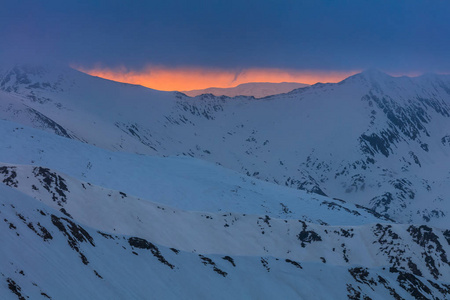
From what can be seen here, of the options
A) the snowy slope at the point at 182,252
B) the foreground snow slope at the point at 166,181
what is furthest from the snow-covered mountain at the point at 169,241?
the foreground snow slope at the point at 166,181

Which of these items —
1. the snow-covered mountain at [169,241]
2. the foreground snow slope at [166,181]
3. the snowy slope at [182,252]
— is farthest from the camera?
the foreground snow slope at [166,181]

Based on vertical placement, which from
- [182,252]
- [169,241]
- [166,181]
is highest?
[166,181]

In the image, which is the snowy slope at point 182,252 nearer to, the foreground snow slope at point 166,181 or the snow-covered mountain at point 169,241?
the snow-covered mountain at point 169,241

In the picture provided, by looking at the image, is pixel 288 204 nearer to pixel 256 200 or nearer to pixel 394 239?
pixel 256 200

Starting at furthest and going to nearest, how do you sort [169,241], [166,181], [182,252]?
[166,181], [169,241], [182,252]

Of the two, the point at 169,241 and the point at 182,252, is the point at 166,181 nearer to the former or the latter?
the point at 169,241

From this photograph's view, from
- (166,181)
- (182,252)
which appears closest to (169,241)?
(182,252)

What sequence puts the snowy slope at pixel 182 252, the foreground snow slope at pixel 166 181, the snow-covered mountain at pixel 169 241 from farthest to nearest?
the foreground snow slope at pixel 166 181, the snow-covered mountain at pixel 169 241, the snowy slope at pixel 182 252

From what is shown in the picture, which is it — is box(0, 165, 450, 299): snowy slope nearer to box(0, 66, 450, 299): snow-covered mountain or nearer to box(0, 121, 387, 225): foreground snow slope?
box(0, 66, 450, 299): snow-covered mountain

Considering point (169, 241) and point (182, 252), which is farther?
point (169, 241)

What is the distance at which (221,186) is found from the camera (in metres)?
102

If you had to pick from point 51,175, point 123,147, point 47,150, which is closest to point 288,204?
point 47,150

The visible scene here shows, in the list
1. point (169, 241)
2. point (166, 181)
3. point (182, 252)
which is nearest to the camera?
point (182, 252)

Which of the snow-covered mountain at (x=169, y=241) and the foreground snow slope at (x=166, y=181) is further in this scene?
the foreground snow slope at (x=166, y=181)
